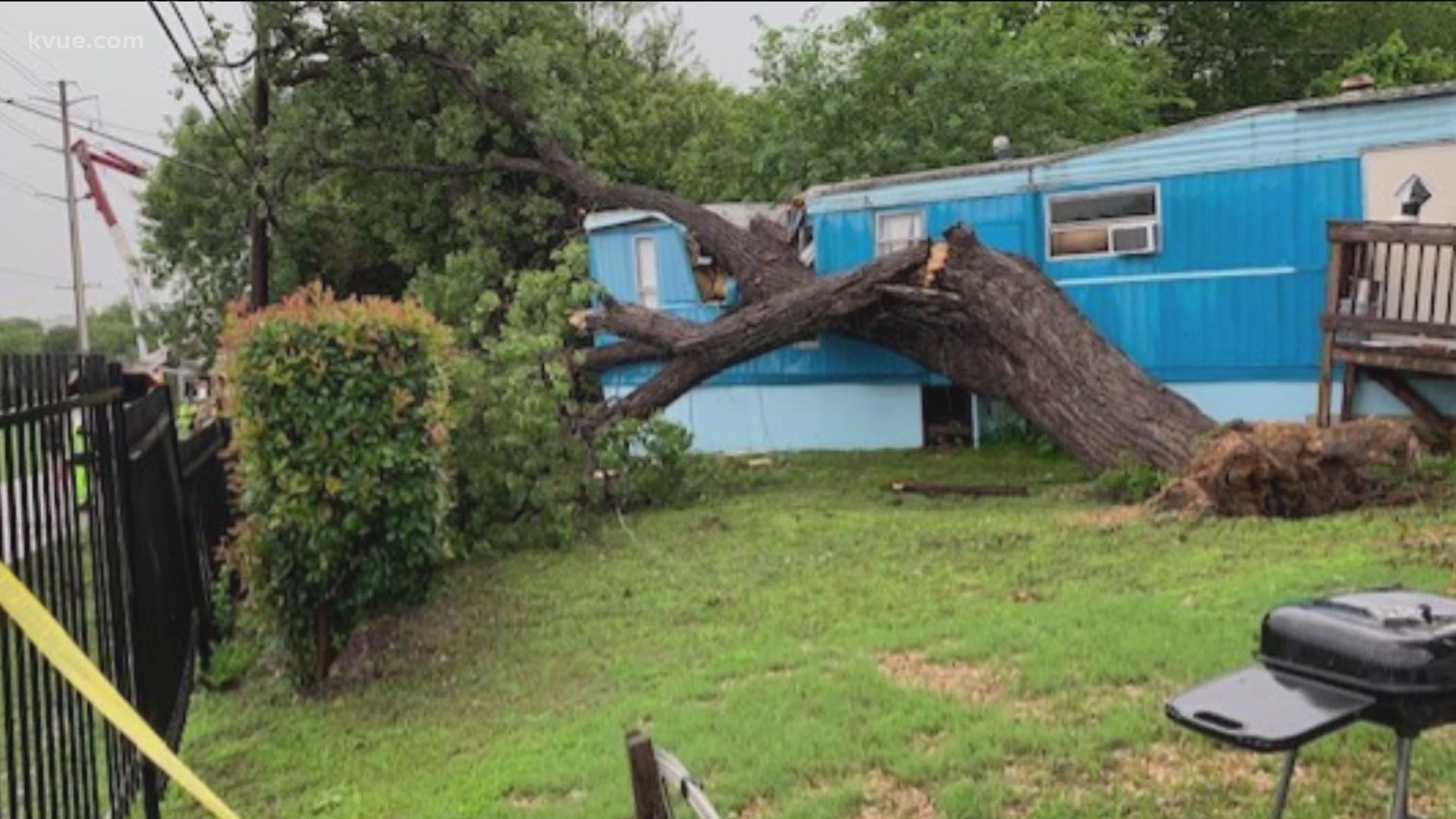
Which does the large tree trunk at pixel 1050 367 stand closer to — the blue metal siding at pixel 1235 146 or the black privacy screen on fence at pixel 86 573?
the blue metal siding at pixel 1235 146

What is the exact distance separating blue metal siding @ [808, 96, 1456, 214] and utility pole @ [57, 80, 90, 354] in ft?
31.9

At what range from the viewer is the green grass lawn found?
14.3ft

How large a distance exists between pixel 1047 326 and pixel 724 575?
5305 mm

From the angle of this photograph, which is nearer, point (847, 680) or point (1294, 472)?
point (847, 680)

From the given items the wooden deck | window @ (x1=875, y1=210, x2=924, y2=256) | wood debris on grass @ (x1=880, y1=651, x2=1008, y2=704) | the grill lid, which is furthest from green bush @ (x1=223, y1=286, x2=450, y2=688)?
window @ (x1=875, y1=210, x2=924, y2=256)

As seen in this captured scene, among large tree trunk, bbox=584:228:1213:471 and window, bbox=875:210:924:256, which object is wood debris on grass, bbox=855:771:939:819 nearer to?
large tree trunk, bbox=584:228:1213:471

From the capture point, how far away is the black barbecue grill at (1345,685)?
8.07ft

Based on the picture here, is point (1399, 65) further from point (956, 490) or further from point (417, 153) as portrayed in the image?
point (417, 153)

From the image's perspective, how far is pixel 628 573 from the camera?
935 centimetres

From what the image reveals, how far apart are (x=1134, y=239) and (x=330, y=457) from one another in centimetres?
1003

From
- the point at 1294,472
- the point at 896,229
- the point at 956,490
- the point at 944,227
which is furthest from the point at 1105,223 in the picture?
the point at 1294,472

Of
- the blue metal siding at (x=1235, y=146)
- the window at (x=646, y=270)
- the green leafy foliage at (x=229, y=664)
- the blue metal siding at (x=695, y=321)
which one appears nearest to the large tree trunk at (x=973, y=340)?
the blue metal siding at (x=695, y=321)

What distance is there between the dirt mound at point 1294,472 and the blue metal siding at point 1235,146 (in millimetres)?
3501

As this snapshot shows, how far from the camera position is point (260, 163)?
17.0 m
